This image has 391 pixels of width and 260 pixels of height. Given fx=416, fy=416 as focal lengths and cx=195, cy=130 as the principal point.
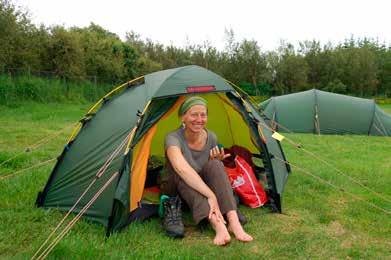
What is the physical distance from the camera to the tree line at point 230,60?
17141 mm

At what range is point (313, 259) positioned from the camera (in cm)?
327

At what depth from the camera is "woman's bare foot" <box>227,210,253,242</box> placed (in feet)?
11.8

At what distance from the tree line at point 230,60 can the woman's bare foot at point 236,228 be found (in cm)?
1422

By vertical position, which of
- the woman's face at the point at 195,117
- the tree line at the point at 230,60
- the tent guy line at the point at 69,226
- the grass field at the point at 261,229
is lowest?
the grass field at the point at 261,229

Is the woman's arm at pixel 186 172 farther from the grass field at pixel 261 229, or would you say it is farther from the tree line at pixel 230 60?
the tree line at pixel 230 60

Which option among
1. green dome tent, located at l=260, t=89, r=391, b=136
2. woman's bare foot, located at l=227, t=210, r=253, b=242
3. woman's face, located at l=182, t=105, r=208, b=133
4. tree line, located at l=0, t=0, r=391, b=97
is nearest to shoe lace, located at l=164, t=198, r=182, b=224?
woman's bare foot, located at l=227, t=210, r=253, b=242

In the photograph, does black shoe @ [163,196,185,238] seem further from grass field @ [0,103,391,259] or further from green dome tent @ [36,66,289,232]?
green dome tent @ [36,66,289,232]

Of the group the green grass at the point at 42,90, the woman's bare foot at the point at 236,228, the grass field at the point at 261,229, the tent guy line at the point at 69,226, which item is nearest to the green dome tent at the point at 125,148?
the tent guy line at the point at 69,226

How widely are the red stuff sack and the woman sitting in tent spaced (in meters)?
0.49

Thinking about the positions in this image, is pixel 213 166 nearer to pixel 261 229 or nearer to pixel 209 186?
pixel 209 186

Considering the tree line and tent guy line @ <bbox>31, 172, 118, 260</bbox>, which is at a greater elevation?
the tree line

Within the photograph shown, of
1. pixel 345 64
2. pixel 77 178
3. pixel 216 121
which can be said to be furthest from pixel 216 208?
pixel 345 64

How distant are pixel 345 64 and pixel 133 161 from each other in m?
31.3

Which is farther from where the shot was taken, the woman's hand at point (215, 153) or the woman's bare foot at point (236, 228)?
the woman's hand at point (215, 153)
